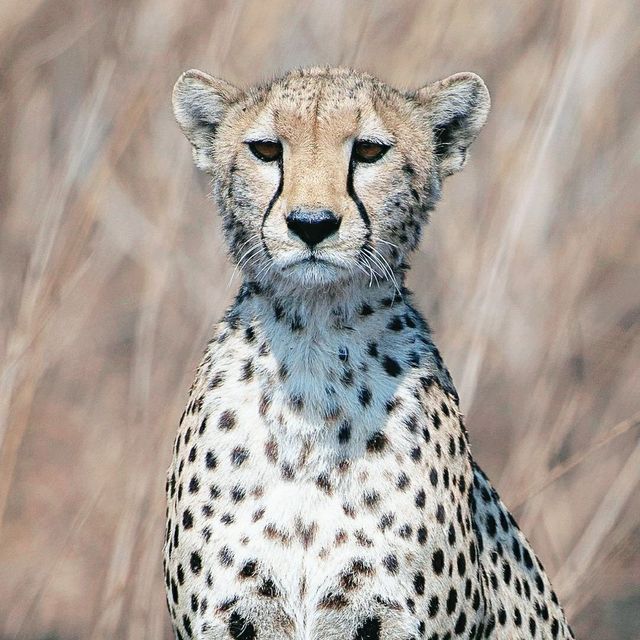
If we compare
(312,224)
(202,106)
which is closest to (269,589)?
(312,224)

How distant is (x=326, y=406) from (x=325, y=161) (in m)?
0.43

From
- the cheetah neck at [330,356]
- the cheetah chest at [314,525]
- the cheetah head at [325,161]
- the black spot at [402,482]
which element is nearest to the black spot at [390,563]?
the cheetah chest at [314,525]

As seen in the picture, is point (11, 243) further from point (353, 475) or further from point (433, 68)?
point (353, 475)

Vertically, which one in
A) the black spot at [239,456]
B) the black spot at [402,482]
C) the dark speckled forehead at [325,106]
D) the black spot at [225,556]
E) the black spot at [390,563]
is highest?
the dark speckled forehead at [325,106]

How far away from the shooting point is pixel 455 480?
2549mm

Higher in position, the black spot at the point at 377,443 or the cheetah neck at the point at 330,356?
the cheetah neck at the point at 330,356

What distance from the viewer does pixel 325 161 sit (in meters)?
2.32

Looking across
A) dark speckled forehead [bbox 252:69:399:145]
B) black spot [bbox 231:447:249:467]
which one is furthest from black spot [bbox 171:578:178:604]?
dark speckled forehead [bbox 252:69:399:145]

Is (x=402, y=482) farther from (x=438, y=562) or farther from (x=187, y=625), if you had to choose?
(x=187, y=625)

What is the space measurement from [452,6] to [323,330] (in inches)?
40.9

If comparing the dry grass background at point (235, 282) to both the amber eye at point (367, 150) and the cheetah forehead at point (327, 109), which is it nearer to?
the cheetah forehead at point (327, 109)

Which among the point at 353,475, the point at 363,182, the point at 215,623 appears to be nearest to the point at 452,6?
the point at 363,182

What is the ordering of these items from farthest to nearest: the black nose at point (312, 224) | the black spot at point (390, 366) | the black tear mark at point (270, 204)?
the black spot at point (390, 366) < the black tear mark at point (270, 204) < the black nose at point (312, 224)

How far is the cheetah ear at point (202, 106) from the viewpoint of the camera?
2631mm
